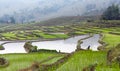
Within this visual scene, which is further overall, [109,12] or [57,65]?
[109,12]

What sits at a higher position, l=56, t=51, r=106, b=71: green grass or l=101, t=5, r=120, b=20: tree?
l=56, t=51, r=106, b=71: green grass

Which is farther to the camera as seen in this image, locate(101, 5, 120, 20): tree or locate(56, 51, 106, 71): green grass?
locate(101, 5, 120, 20): tree

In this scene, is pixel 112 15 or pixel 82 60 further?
pixel 112 15

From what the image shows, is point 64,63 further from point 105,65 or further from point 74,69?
point 105,65

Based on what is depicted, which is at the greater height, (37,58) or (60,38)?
(37,58)

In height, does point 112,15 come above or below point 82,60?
below

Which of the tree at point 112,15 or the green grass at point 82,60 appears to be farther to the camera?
the tree at point 112,15

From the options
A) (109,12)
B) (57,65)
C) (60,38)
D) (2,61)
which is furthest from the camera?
(109,12)

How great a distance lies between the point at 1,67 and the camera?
75.6ft

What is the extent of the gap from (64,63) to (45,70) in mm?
2104

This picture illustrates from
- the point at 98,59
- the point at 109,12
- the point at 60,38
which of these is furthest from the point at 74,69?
the point at 109,12

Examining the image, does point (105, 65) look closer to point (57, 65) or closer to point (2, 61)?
point (57, 65)

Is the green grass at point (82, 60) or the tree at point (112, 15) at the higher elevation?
the green grass at point (82, 60)

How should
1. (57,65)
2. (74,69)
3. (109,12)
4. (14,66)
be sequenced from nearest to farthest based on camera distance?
1. (74,69)
2. (57,65)
3. (14,66)
4. (109,12)
